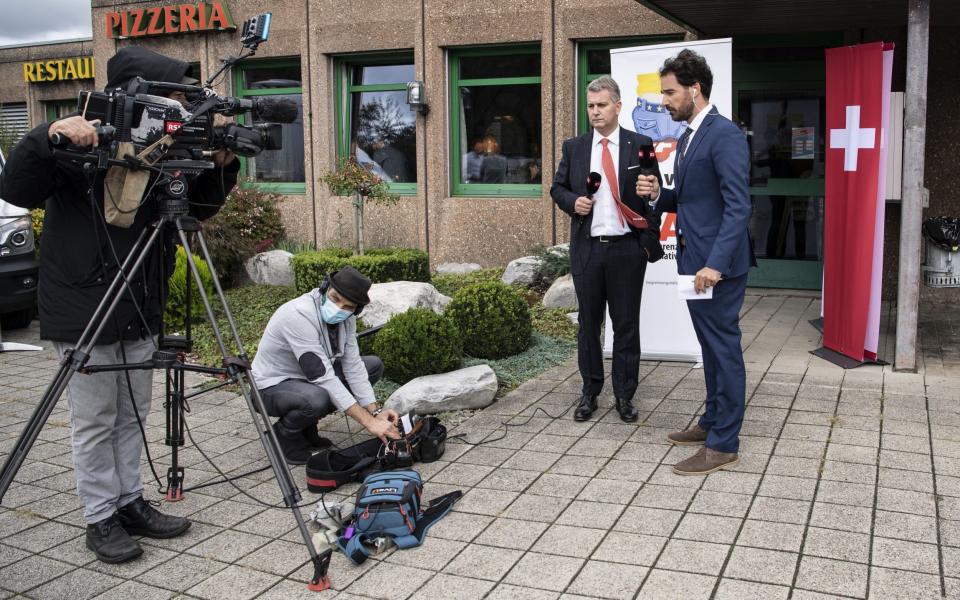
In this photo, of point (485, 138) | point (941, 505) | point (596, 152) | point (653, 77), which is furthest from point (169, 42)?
point (941, 505)

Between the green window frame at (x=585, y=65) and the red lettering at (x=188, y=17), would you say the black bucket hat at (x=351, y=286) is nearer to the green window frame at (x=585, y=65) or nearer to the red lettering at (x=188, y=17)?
the green window frame at (x=585, y=65)

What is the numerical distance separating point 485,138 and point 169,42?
5273mm

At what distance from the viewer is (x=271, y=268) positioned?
11969 mm

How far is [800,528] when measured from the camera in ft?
13.6

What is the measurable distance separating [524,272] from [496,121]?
261 centimetres

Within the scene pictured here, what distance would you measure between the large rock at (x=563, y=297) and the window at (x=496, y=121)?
102 inches

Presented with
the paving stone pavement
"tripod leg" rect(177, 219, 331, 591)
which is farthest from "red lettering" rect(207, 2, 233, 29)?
"tripod leg" rect(177, 219, 331, 591)

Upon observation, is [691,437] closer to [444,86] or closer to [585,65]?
[585,65]

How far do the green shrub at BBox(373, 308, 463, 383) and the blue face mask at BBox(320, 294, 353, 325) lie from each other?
62.1 inches

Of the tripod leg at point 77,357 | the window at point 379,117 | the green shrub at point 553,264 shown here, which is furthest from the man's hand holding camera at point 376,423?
the window at point 379,117

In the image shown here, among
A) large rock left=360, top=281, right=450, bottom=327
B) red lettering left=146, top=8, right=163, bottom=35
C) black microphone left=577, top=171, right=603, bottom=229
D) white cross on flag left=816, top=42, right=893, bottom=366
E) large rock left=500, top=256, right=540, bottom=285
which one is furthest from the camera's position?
red lettering left=146, top=8, right=163, bottom=35

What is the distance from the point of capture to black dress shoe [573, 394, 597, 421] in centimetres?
593

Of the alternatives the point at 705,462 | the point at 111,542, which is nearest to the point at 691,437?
the point at 705,462

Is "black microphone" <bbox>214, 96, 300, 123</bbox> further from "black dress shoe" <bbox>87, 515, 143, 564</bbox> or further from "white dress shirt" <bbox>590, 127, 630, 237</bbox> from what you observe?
"white dress shirt" <bbox>590, 127, 630, 237</bbox>
